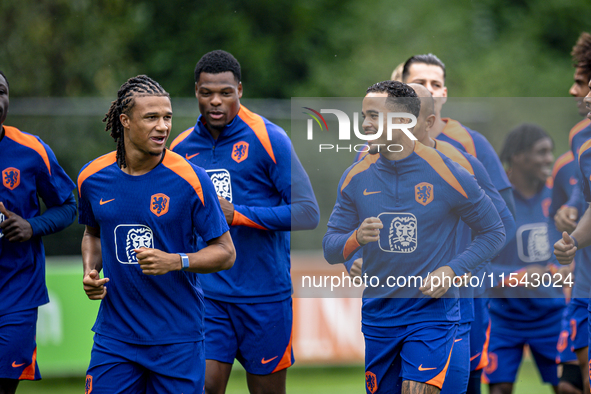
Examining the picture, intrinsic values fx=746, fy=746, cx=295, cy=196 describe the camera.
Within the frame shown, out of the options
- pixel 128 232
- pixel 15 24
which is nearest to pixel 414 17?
pixel 15 24

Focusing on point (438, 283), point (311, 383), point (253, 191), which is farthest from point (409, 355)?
point (311, 383)

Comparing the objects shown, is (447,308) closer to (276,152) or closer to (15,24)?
(276,152)

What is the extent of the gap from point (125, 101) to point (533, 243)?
3618 millimetres

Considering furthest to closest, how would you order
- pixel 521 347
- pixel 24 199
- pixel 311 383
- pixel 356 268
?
1. pixel 311 383
2. pixel 521 347
3. pixel 24 199
4. pixel 356 268

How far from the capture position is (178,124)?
352 inches

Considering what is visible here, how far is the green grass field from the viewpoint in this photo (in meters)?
8.38

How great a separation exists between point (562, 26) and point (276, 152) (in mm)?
A: 15309

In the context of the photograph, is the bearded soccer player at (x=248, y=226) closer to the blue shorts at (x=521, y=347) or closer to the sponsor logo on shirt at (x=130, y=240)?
the sponsor logo on shirt at (x=130, y=240)

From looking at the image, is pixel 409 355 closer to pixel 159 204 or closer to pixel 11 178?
pixel 159 204

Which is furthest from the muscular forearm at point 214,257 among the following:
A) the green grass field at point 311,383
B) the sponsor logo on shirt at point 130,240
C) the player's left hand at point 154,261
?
the green grass field at point 311,383

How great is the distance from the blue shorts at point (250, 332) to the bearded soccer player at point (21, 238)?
111 centimetres

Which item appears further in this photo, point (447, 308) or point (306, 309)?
point (306, 309)

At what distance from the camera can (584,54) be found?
5195 mm

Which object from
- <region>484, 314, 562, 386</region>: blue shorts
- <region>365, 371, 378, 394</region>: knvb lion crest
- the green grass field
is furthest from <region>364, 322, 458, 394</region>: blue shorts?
the green grass field
